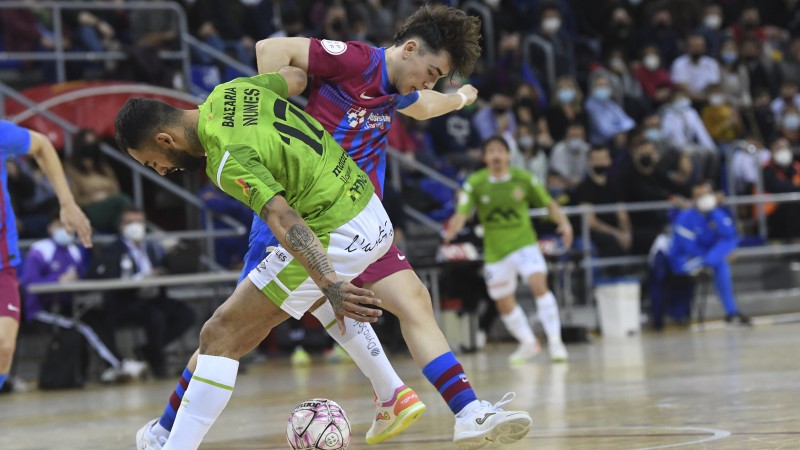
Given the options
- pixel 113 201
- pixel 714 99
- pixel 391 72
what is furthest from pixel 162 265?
pixel 714 99

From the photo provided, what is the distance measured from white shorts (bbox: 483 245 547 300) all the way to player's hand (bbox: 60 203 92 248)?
7.85 metres

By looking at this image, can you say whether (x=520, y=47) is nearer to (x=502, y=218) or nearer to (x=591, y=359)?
(x=502, y=218)

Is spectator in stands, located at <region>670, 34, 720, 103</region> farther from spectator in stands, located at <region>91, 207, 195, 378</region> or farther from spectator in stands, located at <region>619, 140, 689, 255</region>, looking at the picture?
spectator in stands, located at <region>91, 207, 195, 378</region>

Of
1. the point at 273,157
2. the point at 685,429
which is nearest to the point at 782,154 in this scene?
the point at 685,429

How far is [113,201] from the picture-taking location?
1541 cm

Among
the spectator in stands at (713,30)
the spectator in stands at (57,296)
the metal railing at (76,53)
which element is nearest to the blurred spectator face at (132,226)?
the spectator in stands at (57,296)

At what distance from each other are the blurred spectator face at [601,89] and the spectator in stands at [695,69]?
2.47 meters

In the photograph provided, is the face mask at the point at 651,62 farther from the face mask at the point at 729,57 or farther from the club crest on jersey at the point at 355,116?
the club crest on jersey at the point at 355,116

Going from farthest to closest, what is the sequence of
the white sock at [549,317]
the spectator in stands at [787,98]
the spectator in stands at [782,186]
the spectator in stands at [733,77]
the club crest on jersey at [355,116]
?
the spectator in stands at [733,77], the spectator in stands at [787,98], the spectator in stands at [782,186], the white sock at [549,317], the club crest on jersey at [355,116]

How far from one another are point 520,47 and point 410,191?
510 cm

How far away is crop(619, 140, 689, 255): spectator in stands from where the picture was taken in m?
19.8

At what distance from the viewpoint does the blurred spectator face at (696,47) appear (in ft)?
77.2

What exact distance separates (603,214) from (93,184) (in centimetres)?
760

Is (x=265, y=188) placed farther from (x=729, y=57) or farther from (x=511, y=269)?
(x=729, y=57)
